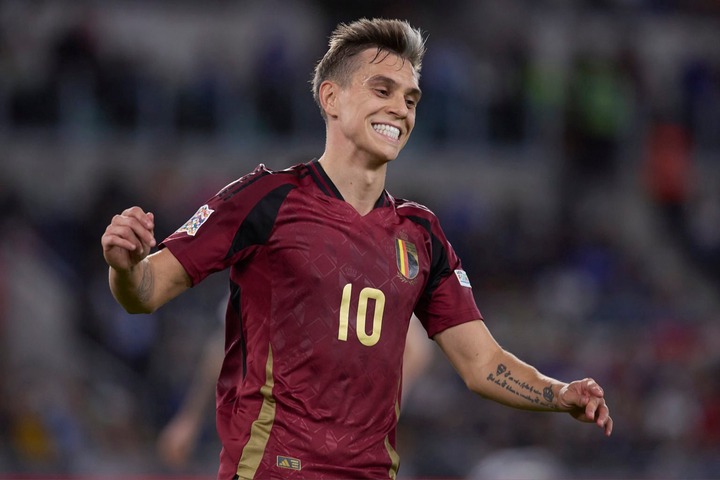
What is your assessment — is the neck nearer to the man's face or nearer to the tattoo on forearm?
the man's face

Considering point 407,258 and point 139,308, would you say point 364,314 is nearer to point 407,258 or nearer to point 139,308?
point 407,258

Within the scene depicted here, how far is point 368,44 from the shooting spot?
12.6ft

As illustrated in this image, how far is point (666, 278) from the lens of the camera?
1241 centimetres

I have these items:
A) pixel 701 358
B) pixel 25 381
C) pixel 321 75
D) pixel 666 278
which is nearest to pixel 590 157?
pixel 666 278

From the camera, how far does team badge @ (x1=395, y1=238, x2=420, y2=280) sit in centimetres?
371

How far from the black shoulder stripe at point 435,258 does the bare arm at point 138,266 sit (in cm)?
79

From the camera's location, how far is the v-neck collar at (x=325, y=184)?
375 cm

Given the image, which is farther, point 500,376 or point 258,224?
point 500,376

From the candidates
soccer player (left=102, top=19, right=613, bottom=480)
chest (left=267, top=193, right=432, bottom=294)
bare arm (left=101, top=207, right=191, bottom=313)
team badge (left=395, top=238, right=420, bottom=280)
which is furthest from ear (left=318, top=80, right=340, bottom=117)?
bare arm (left=101, top=207, right=191, bottom=313)

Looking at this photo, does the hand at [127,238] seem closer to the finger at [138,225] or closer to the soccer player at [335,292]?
the finger at [138,225]

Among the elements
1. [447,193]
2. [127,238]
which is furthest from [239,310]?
[447,193]

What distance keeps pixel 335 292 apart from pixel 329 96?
67cm

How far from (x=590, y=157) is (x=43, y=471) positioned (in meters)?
6.64

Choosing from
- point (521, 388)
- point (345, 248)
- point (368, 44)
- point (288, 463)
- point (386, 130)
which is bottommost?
point (288, 463)
